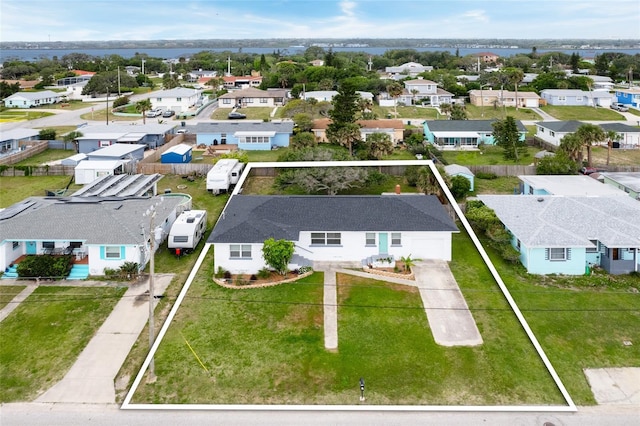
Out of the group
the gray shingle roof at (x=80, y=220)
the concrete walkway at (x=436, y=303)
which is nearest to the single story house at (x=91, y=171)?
the gray shingle roof at (x=80, y=220)

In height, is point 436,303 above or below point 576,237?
below

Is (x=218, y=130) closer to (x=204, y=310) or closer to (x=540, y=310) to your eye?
(x=204, y=310)

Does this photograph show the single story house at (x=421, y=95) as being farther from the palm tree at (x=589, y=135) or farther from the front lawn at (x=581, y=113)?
the palm tree at (x=589, y=135)

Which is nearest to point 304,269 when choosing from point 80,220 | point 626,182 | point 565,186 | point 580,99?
point 80,220

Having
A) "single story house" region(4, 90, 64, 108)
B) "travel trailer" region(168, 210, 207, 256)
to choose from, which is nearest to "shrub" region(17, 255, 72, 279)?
"travel trailer" region(168, 210, 207, 256)

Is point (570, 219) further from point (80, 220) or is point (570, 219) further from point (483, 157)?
point (80, 220)

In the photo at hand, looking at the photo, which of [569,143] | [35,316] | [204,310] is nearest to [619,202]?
[569,143]

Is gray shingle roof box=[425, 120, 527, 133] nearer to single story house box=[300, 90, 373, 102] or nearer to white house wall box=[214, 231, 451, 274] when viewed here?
single story house box=[300, 90, 373, 102]
